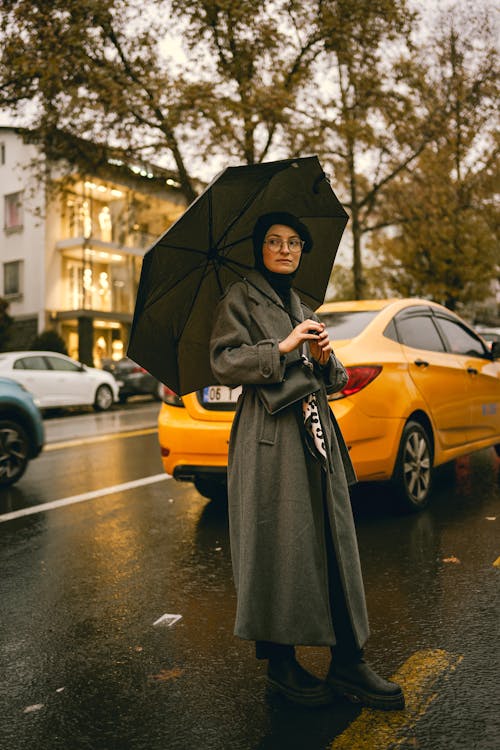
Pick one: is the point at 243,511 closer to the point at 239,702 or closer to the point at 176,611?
the point at 239,702

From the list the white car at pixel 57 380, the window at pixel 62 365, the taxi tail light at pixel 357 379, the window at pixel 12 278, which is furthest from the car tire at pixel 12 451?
the window at pixel 12 278

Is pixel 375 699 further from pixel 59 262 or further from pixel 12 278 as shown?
pixel 12 278

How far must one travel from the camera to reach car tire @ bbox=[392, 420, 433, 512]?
5.88 meters

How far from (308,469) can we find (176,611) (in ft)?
5.33

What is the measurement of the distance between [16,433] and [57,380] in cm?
1021

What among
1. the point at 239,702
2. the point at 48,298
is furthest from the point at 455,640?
the point at 48,298

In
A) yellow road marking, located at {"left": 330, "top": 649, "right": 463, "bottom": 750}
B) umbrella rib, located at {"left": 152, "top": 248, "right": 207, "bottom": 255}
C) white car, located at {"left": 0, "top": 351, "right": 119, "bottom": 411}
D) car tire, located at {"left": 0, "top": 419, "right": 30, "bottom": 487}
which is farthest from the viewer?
white car, located at {"left": 0, "top": 351, "right": 119, "bottom": 411}

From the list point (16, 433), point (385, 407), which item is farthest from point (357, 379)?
point (16, 433)

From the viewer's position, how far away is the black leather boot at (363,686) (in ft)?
9.31

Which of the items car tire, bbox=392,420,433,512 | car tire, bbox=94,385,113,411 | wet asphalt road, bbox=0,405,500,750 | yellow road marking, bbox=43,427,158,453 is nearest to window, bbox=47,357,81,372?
car tire, bbox=94,385,113,411

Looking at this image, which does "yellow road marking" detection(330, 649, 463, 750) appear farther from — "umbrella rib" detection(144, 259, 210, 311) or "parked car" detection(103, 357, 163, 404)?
"parked car" detection(103, 357, 163, 404)

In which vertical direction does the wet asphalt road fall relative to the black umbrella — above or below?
below

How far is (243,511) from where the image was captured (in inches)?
114

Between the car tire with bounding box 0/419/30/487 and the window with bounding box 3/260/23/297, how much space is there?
26.5 m
